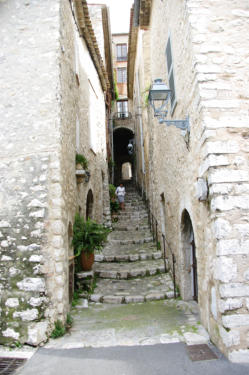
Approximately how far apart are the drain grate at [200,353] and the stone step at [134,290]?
7.26 feet

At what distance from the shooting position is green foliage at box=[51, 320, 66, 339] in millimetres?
4600

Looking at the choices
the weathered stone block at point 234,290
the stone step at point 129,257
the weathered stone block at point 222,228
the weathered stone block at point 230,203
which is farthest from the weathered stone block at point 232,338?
the stone step at point 129,257

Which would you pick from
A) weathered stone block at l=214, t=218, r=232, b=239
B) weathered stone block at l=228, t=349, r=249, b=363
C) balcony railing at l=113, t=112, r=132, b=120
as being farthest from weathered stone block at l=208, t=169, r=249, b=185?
balcony railing at l=113, t=112, r=132, b=120

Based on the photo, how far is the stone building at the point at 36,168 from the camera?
465 centimetres

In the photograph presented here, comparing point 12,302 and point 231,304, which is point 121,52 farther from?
point 231,304

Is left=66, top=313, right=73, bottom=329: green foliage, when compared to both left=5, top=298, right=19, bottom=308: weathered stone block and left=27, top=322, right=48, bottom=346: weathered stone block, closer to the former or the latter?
left=27, top=322, right=48, bottom=346: weathered stone block

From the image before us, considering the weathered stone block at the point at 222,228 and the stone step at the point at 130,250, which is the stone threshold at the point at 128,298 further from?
the weathered stone block at the point at 222,228

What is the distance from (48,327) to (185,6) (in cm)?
560

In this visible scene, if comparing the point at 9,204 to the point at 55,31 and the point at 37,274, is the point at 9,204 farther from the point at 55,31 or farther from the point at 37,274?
the point at 55,31

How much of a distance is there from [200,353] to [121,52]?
2583cm

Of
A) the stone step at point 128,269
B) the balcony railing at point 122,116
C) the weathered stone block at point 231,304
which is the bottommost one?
the stone step at point 128,269

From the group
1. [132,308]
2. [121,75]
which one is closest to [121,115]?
[121,75]

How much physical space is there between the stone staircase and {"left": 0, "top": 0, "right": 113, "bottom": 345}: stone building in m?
1.31

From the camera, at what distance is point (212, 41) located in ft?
14.2
